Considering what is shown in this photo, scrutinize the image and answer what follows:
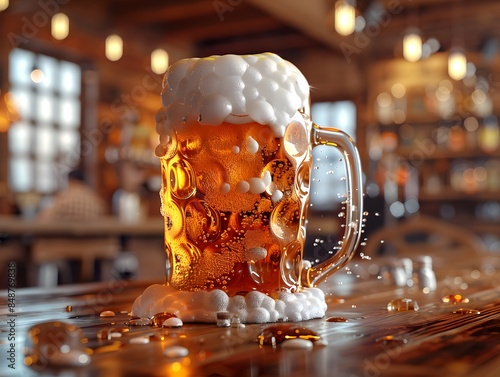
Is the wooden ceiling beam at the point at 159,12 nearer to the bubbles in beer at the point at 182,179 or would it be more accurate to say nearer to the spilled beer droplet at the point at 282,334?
the bubbles in beer at the point at 182,179

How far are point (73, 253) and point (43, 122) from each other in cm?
388

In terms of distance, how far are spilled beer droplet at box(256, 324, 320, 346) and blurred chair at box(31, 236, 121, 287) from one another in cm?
375

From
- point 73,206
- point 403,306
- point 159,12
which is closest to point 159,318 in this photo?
point 403,306

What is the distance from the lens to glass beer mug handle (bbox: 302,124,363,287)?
685 mm

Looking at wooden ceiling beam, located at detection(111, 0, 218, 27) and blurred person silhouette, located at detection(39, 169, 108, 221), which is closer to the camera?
blurred person silhouette, located at detection(39, 169, 108, 221)

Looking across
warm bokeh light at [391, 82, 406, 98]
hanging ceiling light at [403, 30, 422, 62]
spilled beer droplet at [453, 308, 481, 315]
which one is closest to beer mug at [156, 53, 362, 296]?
spilled beer droplet at [453, 308, 481, 315]

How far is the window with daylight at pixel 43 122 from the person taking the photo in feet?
24.0

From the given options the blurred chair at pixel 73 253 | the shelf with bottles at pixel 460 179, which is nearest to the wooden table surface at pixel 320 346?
the blurred chair at pixel 73 253

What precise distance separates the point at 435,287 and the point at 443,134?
25.1 feet

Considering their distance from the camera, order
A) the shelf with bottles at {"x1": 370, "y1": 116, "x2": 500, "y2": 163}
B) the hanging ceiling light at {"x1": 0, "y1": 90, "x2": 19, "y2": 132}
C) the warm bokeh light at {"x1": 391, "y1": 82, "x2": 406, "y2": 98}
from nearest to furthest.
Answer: the hanging ceiling light at {"x1": 0, "y1": 90, "x2": 19, "y2": 132}, the shelf with bottles at {"x1": 370, "y1": 116, "x2": 500, "y2": 163}, the warm bokeh light at {"x1": 391, "y1": 82, "x2": 406, "y2": 98}

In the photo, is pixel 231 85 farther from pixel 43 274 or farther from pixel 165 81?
pixel 43 274

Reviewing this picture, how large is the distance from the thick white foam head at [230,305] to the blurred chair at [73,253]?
3.60m

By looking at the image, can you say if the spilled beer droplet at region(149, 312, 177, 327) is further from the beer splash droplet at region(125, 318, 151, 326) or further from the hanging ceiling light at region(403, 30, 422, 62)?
the hanging ceiling light at region(403, 30, 422, 62)

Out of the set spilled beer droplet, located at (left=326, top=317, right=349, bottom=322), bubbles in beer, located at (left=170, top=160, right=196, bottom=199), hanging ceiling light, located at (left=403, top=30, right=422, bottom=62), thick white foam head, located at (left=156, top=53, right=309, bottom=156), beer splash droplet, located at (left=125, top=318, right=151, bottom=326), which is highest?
hanging ceiling light, located at (left=403, top=30, right=422, bottom=62)
